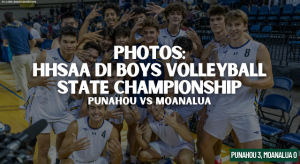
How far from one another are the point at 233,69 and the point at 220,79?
0.93 feet

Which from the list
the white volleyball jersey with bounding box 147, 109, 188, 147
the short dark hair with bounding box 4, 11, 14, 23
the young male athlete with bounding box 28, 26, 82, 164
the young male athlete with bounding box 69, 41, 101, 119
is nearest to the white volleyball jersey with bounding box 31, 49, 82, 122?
the young male athlete with bounding box 28, 26, 82, 164

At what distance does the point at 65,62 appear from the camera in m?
2.94

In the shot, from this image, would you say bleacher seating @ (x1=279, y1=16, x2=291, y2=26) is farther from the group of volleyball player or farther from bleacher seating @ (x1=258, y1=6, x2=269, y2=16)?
the group of volleyball player

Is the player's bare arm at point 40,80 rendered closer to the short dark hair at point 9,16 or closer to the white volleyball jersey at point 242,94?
the white volleyball jersey at point 242,94

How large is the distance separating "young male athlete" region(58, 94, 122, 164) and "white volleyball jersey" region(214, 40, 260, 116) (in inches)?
52.1

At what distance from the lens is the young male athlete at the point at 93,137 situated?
274cm

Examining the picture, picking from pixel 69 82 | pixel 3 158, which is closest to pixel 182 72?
pixel 69 82

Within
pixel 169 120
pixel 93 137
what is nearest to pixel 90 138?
pixel 93 137

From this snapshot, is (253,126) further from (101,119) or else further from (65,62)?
(65,62)

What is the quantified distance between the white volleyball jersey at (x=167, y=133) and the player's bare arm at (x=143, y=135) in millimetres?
73

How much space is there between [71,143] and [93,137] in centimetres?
31

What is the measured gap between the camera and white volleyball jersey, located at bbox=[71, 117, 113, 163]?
9.31 feet

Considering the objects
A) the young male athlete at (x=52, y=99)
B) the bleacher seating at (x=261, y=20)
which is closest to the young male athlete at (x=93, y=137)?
the young male athlete at (x=52, y=99)

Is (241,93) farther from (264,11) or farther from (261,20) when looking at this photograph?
(264,11)
